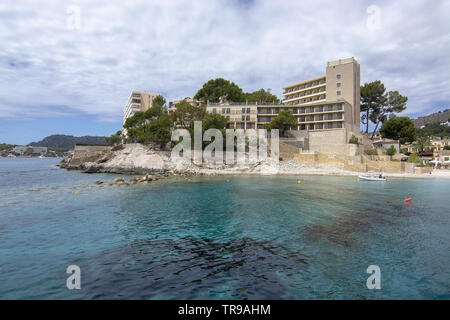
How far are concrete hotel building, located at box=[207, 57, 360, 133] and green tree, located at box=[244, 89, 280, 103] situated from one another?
32.4ft

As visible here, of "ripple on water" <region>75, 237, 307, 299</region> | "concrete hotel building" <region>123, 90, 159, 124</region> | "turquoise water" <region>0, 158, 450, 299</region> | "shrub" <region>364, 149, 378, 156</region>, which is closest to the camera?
"ripple on water" <region>75, 237, 307, 299</region>

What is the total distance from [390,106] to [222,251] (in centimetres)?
8667

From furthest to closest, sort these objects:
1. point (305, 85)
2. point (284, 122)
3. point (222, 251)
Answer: point (305, 85)
point (284, 122)
point (222, 251)

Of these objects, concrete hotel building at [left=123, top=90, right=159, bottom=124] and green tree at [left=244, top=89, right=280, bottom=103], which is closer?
green tree at [left=244, top=89, right=280, bottom=103]

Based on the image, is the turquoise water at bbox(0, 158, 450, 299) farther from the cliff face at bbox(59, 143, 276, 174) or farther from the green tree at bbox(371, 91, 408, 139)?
the green tree at bbox(371, 91, 408, 139)

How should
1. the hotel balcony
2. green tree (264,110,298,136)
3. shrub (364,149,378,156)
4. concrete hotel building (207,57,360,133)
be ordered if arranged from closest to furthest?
shrub (364,149,378,156) < green tree (264,110,298,136) < concrete hotel building (207,57,360,133) < the hotel balcony

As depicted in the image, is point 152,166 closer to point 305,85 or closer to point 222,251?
point 222,251

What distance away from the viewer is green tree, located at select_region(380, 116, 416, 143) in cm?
7094

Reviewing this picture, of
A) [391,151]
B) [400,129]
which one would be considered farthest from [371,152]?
[400,129]

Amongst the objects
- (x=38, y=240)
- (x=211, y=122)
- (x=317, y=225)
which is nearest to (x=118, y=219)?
(x=38, y=240)

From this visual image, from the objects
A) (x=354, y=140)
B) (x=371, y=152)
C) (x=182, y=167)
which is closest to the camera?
(x=182, y=167)

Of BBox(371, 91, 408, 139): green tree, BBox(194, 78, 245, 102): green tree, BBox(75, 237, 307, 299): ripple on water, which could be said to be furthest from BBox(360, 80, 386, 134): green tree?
BBox(75, 237, 307, 299): ripple on water

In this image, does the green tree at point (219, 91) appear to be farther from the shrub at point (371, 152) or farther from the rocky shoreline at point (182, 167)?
the shrub at point (371, 152)

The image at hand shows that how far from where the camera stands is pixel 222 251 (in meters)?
A: 11.7
